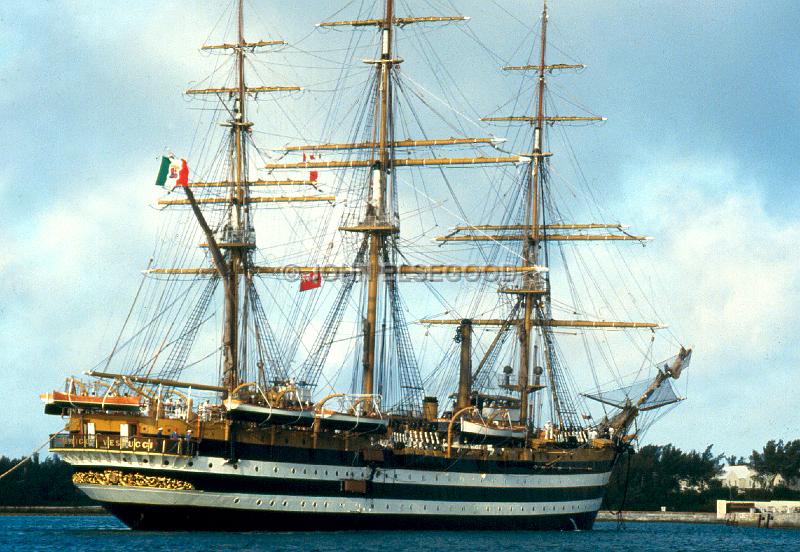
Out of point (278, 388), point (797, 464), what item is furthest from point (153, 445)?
point (797, 464)

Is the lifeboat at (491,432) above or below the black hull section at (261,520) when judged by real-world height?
above

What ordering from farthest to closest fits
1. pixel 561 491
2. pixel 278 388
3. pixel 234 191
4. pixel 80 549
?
pixel 561 491 → pixel 234 191 → pixel 278 388 → pixel 80 549

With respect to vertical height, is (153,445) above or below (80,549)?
above

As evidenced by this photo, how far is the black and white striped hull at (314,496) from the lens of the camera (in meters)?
71.2

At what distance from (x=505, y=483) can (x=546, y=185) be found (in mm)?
25232

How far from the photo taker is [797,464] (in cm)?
15738

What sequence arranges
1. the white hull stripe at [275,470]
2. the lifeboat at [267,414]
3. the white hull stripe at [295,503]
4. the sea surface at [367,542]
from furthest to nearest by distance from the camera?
→ the lifeboat at [267,414]
the white hull stripe at [295,503]
the white hull stripe at [275,470]
the sea surface at [367,542]

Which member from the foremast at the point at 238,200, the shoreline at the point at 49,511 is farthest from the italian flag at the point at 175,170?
the shoreline at the point at 49,511

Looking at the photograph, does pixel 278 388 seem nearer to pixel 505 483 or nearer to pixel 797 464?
pixel 505 483

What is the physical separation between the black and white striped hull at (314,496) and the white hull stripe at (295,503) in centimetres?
5

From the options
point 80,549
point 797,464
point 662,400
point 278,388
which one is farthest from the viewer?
point 797,464

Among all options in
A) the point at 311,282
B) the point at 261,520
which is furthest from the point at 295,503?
the point at 311,282

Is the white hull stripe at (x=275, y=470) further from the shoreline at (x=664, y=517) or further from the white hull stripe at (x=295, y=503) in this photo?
the shoreline at (x=664, y=517)

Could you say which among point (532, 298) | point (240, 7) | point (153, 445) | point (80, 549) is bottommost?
point (80, 549)
